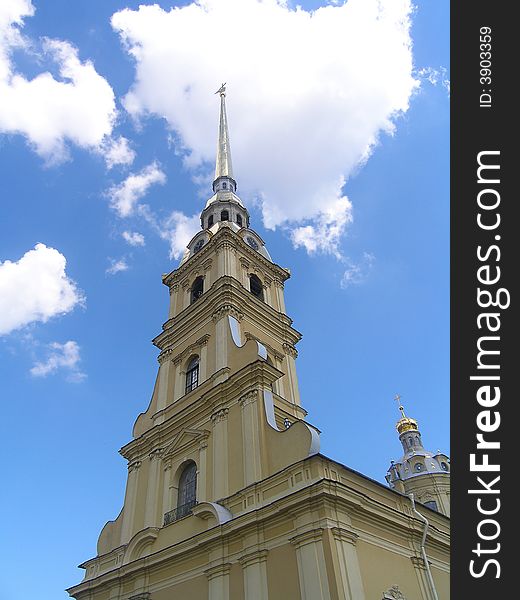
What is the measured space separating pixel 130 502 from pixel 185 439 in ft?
12.2

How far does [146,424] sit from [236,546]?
923 cm

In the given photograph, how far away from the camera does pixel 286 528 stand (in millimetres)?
13625

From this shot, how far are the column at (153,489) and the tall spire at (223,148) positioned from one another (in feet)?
75.9

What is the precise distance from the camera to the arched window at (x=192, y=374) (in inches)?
869

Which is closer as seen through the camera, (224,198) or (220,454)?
(220,454)

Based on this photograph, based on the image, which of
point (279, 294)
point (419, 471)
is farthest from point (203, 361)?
point (419, 471)

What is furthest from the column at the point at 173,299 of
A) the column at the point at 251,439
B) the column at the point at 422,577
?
the column at the point at 422,577

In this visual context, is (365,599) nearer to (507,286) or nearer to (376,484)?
(376,484)

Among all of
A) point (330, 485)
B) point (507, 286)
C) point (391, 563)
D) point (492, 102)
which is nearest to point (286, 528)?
point (330, 485)

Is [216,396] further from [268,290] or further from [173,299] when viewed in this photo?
[173,299]

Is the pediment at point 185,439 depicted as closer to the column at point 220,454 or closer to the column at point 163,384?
the column at point 220,454

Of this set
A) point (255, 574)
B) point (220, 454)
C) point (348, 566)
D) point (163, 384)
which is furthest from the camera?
point (163, 384)

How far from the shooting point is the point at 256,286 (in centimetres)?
2667

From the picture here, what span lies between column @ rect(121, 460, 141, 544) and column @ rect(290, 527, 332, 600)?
360 inches
